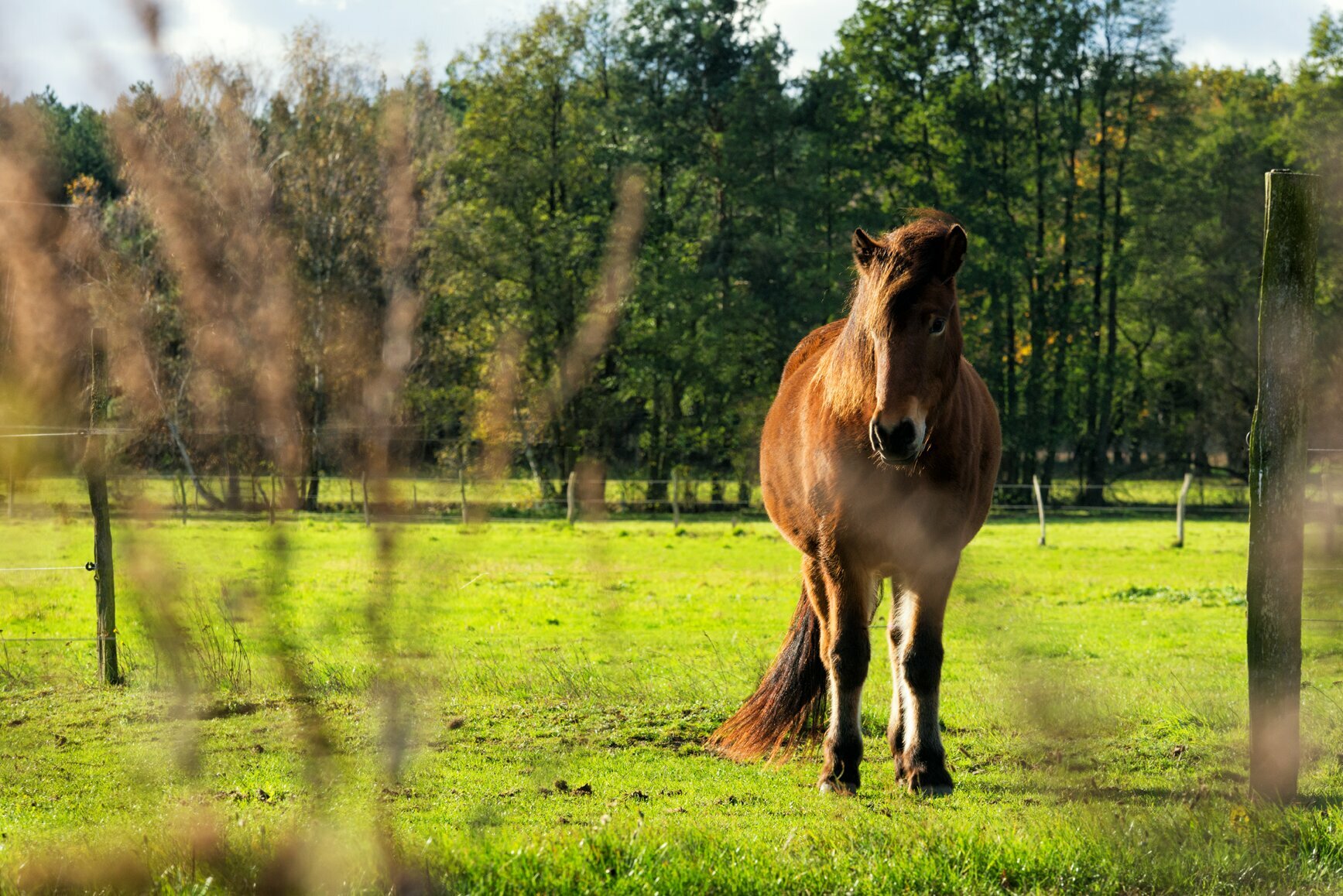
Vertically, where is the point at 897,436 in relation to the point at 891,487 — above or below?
above

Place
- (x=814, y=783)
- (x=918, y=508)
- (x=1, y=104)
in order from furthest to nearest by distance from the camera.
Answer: (x=814, y=783) < (x=918, y=508) < (x=1, y=104)

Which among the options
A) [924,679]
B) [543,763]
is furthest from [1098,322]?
[543,763]

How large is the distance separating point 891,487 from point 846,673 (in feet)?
2.85

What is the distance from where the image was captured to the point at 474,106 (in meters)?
28.4

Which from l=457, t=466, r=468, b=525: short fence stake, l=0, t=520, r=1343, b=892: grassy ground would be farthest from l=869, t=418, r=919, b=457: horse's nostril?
l=457, t=466, r=468, b=525: short fence stake

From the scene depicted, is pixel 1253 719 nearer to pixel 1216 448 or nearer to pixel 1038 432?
pixel 1038 432

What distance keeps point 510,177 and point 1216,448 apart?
2703cm

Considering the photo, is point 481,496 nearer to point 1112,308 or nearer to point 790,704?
point 790,704

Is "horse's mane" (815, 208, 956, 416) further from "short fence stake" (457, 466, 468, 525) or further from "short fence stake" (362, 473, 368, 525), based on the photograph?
"short fence stake" (362, 473, 368, 525)

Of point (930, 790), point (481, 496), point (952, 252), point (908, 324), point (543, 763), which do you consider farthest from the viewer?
point (930, 790)

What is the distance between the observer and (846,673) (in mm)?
5367

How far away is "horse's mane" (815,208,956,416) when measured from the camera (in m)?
4.59

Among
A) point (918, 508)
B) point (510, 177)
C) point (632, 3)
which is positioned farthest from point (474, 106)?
point (918, 508)

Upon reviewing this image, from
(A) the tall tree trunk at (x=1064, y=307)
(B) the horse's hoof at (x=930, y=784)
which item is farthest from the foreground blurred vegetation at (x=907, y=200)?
(B) the horse's hoof at (x=930, y=784)
